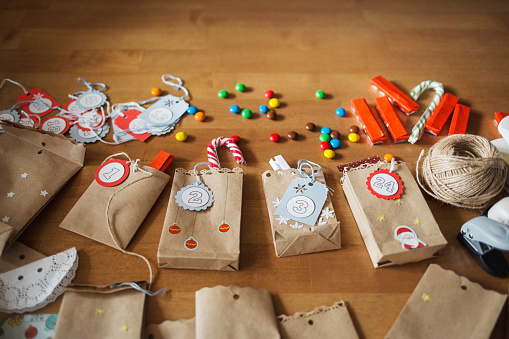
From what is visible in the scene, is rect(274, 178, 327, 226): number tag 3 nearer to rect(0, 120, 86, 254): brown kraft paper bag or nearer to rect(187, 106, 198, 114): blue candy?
rect(187, 106, 198, 114): blue candy

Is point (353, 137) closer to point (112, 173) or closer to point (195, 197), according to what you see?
point (195, 197)

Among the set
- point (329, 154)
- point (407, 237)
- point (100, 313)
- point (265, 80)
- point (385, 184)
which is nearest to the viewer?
point (100, 313)

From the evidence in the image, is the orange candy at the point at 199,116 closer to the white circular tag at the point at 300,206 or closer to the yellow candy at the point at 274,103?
the yellow candy at the point at 274,103

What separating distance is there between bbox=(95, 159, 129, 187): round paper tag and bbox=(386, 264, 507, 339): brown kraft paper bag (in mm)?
858

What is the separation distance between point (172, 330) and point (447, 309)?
677 millimetres

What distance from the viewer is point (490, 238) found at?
3.24 ft

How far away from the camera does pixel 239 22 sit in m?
1.81

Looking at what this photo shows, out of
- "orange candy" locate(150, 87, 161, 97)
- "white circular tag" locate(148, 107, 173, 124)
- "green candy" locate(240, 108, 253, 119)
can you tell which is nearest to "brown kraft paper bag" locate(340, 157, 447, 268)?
"green candy" locate(240, 108, 253, 119)

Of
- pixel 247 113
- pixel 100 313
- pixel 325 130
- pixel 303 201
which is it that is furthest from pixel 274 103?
pixel 100 313

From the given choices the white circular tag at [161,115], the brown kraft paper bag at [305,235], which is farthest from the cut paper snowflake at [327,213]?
the white circular tag at [161,115]

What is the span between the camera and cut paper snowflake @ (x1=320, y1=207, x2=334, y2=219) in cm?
107

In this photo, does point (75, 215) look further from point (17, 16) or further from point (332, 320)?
point (17, 16)

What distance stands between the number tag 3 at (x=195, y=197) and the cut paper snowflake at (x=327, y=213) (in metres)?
0.32

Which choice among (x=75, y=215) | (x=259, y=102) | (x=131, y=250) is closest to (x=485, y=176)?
(x=259, y=102)
